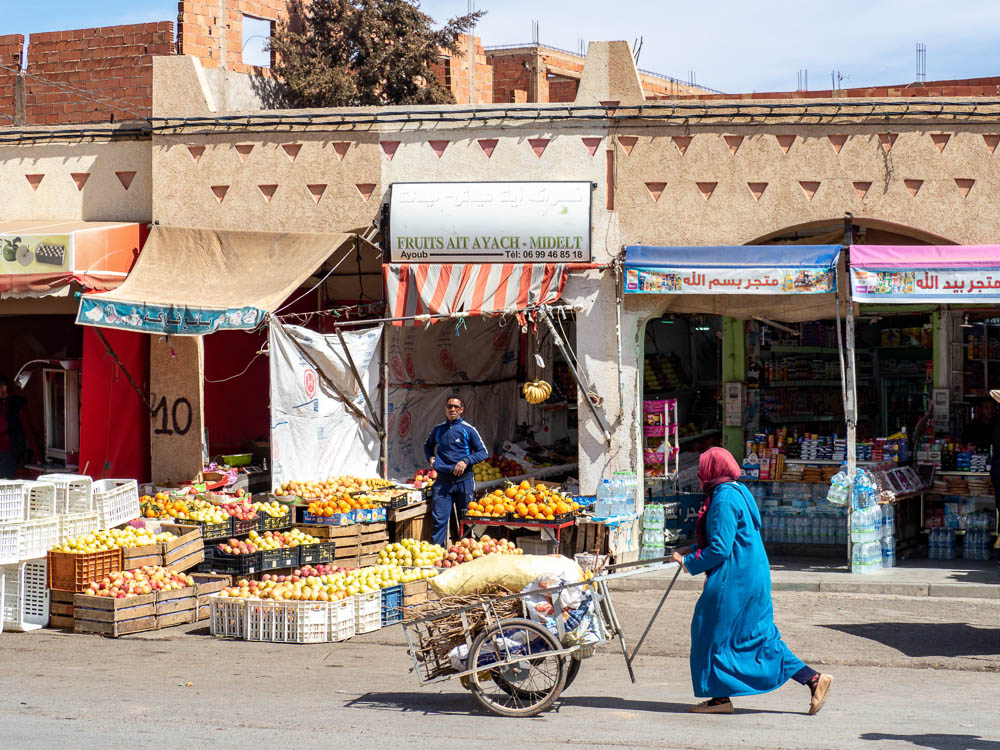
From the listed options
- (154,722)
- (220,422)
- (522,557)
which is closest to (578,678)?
(522,557)

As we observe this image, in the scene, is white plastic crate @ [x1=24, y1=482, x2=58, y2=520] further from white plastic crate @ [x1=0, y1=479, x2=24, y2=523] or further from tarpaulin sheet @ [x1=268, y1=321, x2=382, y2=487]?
tarpaulin sheet @ [x1=268, y1=321, x2=382, y2=487]

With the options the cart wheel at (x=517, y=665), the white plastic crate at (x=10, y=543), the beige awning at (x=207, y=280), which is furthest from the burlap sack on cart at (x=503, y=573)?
the beige awning at (x=207, y=280)

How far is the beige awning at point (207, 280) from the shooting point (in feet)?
41.8

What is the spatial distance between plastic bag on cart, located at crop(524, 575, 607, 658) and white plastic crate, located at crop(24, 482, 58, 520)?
19.2ft

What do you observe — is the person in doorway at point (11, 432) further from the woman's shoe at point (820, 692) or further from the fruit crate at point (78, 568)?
the woman's shoe at point (820, 692)

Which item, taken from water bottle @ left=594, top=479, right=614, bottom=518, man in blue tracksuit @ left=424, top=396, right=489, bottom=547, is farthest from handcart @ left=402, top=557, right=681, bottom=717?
water bottle @ left=594, top=479, right=614, bottom=518

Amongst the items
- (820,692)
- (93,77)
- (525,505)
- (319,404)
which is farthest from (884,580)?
(93,77)

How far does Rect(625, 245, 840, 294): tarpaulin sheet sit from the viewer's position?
41.1 ft

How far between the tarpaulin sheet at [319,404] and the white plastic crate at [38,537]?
255 centimetres

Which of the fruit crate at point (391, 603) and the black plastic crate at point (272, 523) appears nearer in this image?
the fruit crate at point (391, 603)

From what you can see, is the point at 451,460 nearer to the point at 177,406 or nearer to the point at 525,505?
the point at 525,505

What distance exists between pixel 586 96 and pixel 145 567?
701cm

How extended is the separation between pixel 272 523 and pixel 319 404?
1559 mm

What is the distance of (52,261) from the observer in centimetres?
1393
